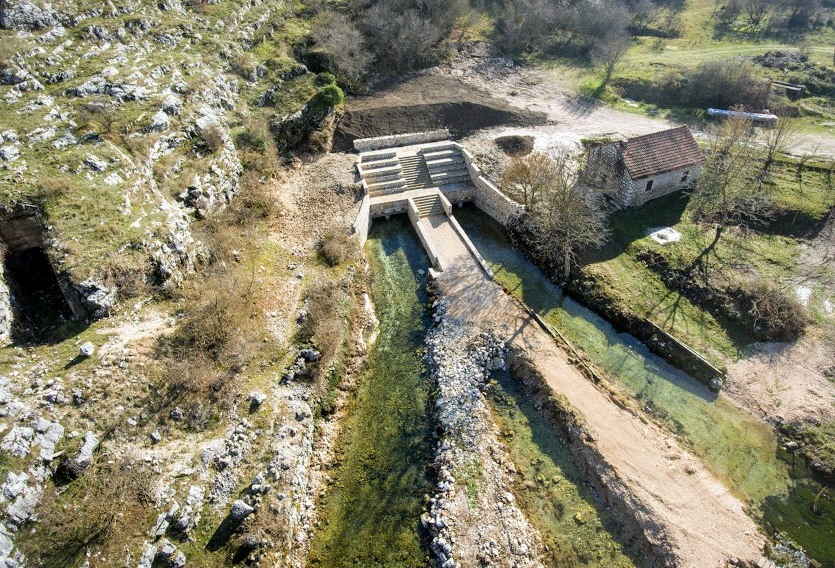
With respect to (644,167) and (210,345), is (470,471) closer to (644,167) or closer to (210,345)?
(210,345)

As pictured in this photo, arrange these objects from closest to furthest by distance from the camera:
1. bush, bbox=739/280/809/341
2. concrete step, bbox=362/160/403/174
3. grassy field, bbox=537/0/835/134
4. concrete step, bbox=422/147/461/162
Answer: bush, bbox=739/280/809/341
concrete step, bbox=362/160/403/174
concrete step, bbox=422/147/461/162
grassy field, bbox=537/0/835/134

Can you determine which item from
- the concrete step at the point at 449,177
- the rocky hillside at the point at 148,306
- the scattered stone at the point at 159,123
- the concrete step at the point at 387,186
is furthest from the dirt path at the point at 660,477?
the scattered stone at the point at 159,123

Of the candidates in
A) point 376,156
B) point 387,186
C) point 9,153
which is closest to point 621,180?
point 387,186

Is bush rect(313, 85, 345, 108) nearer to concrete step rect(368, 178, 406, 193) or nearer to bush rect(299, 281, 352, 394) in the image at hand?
concrete step rect(368, 178, 406, 193)

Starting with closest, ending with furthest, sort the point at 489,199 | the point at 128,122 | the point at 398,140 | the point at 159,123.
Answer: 1. the point at 128,122
2. the point at 159,123
3. the point at 489,199
4. the point at 398,140

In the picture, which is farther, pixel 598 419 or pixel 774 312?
pixel 774 312

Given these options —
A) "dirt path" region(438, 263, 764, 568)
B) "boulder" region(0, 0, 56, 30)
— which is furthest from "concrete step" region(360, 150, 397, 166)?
"boulder" region(0, 0, 56, 30)
